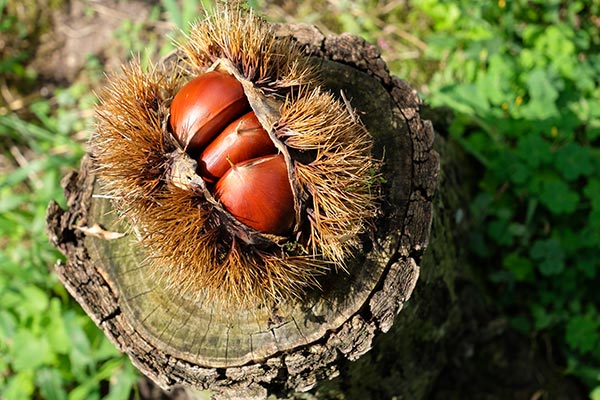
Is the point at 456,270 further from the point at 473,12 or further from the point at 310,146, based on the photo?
the point at 473,12

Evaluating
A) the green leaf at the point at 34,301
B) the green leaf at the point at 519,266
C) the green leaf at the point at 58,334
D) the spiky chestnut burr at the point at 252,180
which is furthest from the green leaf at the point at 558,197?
the green leaf at the point at 34,301

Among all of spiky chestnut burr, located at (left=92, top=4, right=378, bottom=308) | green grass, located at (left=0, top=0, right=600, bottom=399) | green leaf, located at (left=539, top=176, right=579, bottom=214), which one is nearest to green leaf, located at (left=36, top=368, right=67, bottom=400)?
green grass, located at (left=0, top=0, right=600, bottom=399)

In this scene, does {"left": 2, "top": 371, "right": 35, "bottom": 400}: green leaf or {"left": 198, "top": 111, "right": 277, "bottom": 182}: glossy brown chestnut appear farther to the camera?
{"left": 2, "top": 371, "right": 35, "bottom": 400}: green leaf

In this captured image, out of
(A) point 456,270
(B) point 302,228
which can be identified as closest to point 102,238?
(B) point 302,228

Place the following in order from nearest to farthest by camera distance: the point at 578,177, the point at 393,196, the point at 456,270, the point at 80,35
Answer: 1. the point at 393,196
2. the point at 456,270
3. the point at 578,177
4. the point at 80,35

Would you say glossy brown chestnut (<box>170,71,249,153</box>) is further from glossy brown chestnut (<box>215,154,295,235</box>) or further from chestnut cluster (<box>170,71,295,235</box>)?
glossy brown chestnut (<box>215,154,295,235</box>)

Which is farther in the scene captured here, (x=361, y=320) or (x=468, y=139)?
(x=468, y=139)

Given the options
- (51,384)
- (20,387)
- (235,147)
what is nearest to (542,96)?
(235,147)
